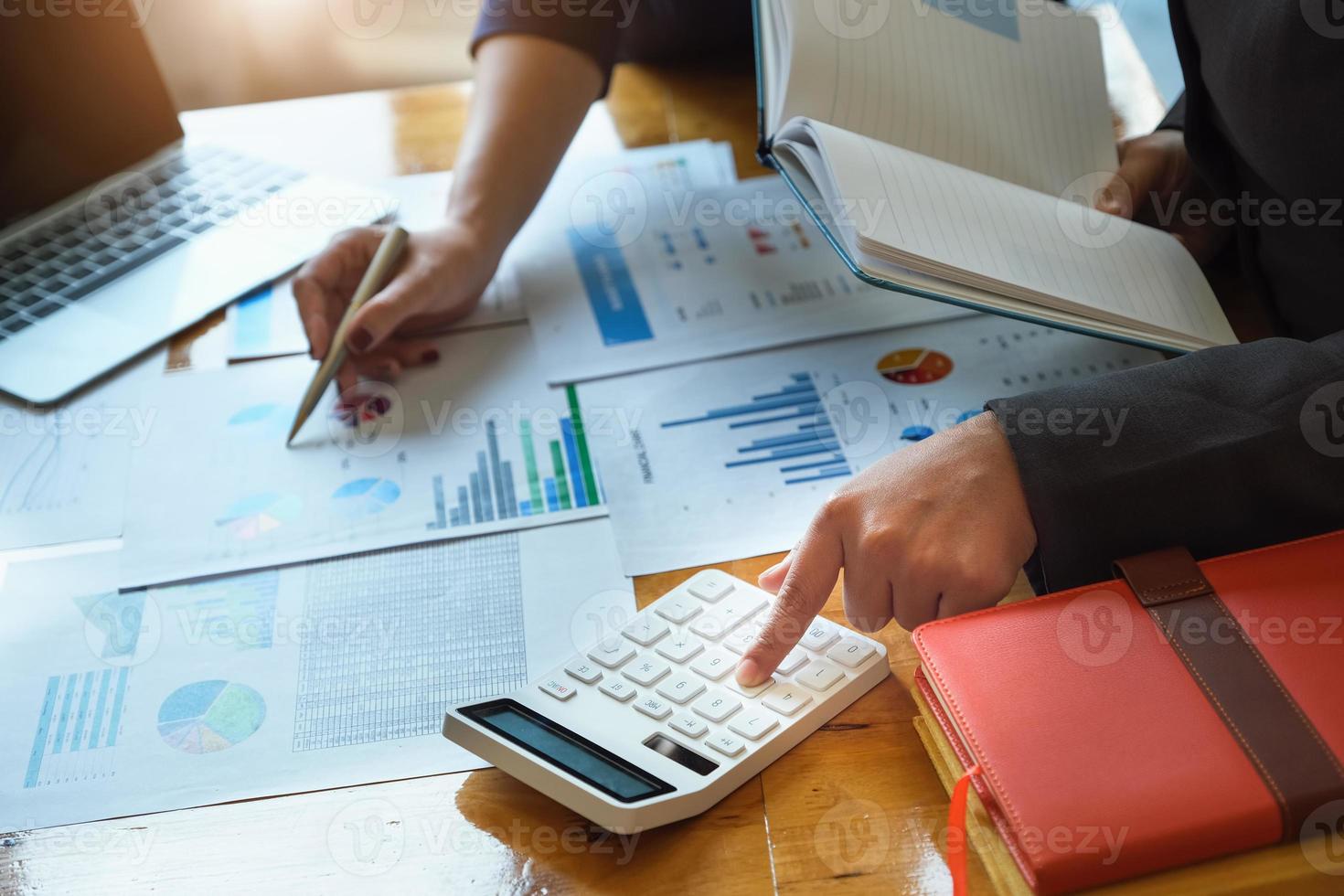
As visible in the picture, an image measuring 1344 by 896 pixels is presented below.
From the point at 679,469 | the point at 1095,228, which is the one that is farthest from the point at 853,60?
the point at 679,469

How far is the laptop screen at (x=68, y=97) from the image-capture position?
105cm

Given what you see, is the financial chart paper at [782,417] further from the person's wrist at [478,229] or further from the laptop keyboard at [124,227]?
the laptop keyboard at [124,227]

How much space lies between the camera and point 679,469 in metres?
0.79

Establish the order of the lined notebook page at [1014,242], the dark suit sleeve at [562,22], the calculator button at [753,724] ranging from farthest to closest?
the dark suit sleeve at [562,22] → the lined notebook page at [1014,242] → the calculator button at [753,724]

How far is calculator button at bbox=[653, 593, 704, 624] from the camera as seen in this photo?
2.13ft

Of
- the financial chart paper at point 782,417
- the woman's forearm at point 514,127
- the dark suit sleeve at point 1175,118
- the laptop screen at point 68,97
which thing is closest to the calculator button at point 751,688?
the financial chart paper at point 782,417

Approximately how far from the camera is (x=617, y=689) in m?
0.60

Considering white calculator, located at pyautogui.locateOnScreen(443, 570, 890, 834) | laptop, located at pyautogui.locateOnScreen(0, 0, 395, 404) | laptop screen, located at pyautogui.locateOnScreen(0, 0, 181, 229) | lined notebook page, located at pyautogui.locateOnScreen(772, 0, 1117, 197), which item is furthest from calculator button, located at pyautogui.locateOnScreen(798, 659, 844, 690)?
laptop screen, located at pyautogui.locateOnScreen(0, 0, 181, 229)

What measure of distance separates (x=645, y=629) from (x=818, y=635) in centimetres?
10

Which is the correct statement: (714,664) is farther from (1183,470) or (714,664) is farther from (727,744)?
(1183,470)

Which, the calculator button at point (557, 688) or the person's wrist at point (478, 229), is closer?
the calculator button at point (557, 688)

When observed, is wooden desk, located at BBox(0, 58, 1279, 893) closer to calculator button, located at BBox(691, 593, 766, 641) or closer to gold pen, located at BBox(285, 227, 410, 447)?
calculator button, located at BBox(691, 593, 766, 641)

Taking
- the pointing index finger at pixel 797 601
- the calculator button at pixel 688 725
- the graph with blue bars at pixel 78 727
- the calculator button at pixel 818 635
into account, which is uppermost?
the pointing index finger at pixel 797 601

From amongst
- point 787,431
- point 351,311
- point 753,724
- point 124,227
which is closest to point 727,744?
point 753,724
